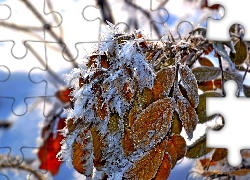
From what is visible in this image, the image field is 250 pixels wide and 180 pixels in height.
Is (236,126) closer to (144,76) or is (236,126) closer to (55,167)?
(144,76)

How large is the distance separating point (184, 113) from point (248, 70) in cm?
38

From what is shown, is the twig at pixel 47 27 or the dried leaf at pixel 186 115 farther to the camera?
the twig at pixel 47 27

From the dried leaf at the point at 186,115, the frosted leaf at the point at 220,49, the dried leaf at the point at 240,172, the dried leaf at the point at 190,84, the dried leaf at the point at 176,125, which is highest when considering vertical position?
the frosted leaf at the point at 220,49

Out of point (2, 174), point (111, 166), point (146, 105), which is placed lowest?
point (2, 174)

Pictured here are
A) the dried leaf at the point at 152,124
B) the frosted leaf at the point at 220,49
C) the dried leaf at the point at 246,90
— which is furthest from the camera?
the dried leaf at the point at 246,90

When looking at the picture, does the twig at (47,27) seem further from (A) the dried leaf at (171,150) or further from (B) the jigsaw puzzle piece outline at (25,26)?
(A) the dried leaf at (171,150)

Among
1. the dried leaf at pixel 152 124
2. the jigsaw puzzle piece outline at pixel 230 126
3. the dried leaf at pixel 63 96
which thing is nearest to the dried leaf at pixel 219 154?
the jigsaw puzzle piece outline at pixel 230 126

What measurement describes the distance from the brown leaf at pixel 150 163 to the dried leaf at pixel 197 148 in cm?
18

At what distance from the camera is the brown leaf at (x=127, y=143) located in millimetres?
389

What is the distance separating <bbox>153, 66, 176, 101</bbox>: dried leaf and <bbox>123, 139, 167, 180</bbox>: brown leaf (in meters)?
0.08

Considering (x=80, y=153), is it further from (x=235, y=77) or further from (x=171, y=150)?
(x=235, y=77)

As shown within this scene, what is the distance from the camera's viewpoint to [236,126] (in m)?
0.52

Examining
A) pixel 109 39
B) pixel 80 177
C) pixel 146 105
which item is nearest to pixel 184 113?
pixel 146 105

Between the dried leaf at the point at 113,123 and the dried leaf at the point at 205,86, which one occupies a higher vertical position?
the dried leaf at the point at 205,86
